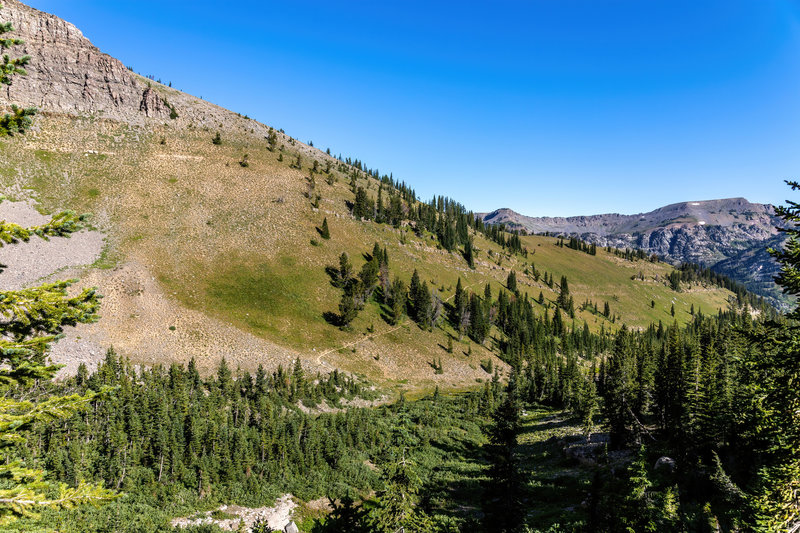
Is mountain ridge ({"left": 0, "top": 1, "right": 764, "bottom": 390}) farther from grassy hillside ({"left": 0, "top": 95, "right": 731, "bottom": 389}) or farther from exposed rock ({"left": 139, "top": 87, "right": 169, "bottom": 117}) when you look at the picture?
exposed rock ({"left": 139, "top": 87, "right": 169, "bottom": 117})

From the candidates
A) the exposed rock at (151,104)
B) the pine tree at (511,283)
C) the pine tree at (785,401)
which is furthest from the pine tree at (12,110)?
the pine tree at (511,283)

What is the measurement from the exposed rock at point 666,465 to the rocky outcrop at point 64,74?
16911 cm

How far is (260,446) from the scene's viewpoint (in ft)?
128

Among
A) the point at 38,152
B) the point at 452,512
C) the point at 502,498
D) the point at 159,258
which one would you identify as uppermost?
the point at 38,152

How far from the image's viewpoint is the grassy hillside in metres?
70.5

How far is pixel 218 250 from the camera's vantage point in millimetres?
93312

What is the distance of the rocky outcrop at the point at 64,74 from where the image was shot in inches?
4496

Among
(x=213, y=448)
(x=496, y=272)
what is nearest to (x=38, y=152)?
(x=213, y=448)

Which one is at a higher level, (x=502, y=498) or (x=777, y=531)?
(x=777, y=531)

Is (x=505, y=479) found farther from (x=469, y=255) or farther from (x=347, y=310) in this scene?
(x=469, y=255)

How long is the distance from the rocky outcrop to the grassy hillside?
7.64 m

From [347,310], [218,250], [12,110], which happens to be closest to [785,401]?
[12,110]

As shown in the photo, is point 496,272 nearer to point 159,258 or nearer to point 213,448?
point 159,258

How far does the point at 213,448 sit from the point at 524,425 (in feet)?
185
